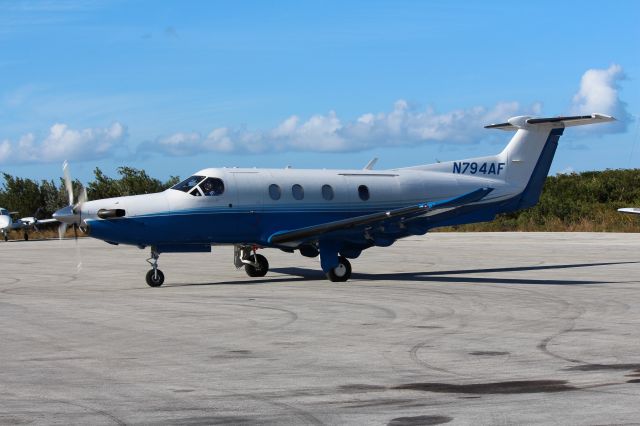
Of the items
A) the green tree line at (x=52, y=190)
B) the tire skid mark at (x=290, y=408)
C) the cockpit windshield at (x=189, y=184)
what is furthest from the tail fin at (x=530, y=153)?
the green tree line at (x=52, y=190)

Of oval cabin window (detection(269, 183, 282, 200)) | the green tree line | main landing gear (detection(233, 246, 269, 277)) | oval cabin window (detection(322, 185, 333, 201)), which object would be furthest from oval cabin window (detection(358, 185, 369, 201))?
the green tree line

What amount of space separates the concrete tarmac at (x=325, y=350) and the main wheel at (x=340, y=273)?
423 millimetres

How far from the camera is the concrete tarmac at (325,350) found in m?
8.08

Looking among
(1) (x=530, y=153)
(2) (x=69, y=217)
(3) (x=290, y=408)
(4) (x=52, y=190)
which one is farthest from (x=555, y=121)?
(4) (x=52, y=190)

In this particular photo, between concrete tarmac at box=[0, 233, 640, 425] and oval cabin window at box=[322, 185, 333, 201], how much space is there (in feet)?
6.92

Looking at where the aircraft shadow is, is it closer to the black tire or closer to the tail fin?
the black tire

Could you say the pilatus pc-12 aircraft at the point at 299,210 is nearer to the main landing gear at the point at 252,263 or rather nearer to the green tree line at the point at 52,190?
the main landing gear at the point at 252,263

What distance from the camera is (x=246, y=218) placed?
22.7 meters

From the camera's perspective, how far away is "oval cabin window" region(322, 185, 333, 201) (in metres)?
23.9

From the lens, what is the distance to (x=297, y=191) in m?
23.5

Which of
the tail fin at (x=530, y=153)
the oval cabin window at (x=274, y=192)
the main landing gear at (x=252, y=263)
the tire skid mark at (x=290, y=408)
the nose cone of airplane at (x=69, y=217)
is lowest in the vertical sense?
the tire skid mark at (x=290, y=408)

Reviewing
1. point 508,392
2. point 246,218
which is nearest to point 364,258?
point 246,218

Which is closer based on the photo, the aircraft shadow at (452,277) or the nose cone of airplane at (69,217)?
the nose cone of airplane at (69,217)

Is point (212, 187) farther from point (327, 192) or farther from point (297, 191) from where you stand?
point (327, 192)
